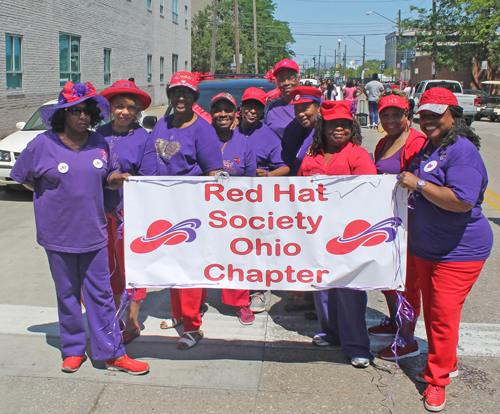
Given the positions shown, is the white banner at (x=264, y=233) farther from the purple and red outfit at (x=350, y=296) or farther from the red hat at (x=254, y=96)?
the red hat at (x=254, y=96)

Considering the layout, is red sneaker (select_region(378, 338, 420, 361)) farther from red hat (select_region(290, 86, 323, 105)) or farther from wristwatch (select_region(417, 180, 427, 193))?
red hat (select_region(290, 86, 323, 105))

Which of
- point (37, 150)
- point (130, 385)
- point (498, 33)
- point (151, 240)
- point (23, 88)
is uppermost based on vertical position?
point (498, 33)

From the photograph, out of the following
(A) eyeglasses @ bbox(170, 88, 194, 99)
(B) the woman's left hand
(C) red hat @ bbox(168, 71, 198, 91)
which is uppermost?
(C) red hat @ bbox(168, 71, 198, 91)

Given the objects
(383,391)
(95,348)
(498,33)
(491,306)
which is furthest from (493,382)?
(498,33)

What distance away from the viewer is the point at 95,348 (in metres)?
3.79

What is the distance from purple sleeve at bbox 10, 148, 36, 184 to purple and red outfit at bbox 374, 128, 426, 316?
2417 mm

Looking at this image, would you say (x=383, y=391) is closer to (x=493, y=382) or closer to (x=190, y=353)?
(x=493, y=382)

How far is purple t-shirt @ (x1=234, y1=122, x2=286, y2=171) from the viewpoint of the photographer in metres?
4.84

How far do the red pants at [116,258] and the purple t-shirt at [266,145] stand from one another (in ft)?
4.78

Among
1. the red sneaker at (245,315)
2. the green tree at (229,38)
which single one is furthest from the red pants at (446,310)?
the green tree at (229,38)

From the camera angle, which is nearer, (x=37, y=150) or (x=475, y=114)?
(x=37, y=150)

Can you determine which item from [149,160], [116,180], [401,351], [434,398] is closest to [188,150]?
[149,160]

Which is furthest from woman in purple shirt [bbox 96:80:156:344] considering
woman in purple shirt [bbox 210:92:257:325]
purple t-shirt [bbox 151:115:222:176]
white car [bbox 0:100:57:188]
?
white car [bbox 0:100:57:188]

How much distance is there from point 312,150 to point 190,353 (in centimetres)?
179
